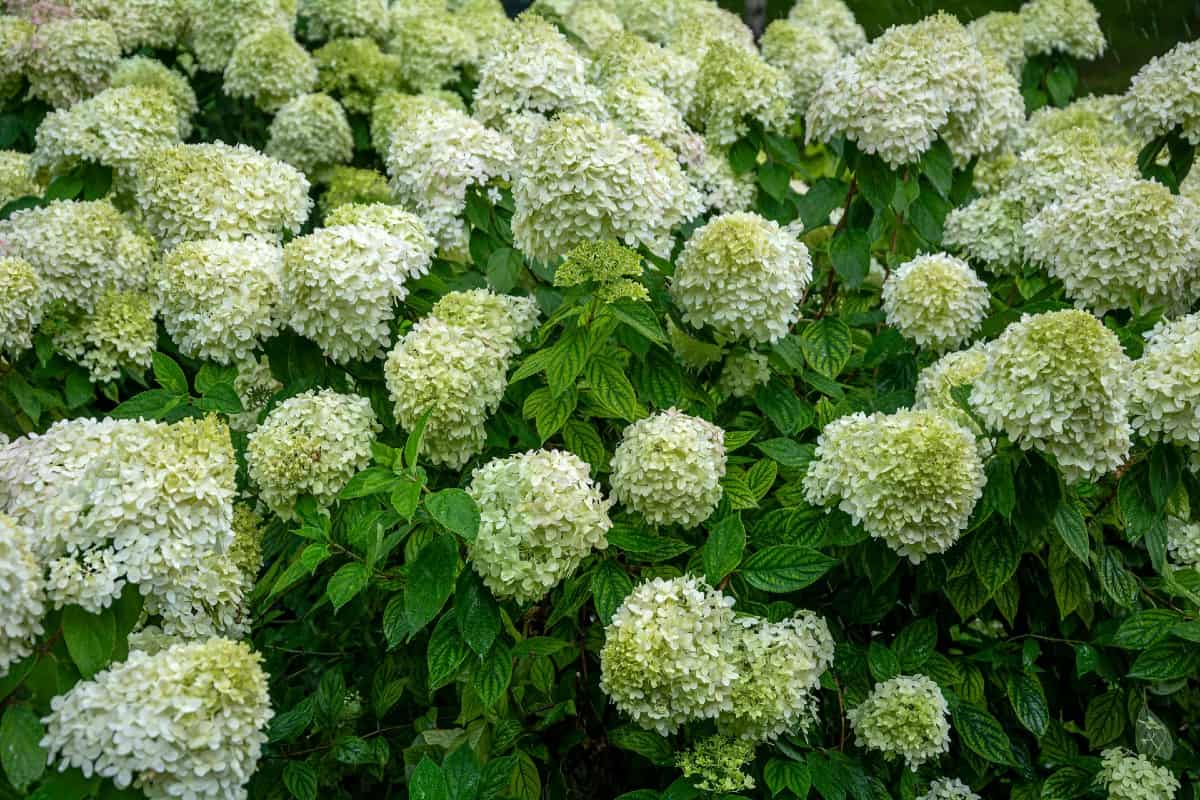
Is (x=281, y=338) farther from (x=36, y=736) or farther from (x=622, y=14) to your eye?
(x=622, y=14)

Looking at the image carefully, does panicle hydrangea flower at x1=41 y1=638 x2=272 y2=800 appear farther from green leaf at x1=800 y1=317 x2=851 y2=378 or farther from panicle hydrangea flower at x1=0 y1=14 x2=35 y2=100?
panicle hydrangea flower at x1=0 y1=14 x2=35 y2=100

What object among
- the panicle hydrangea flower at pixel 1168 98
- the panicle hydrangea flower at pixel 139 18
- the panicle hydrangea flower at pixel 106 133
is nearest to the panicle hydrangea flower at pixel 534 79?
the panicle hydrangea flower at pixel 106 133

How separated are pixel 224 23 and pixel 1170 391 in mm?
4085

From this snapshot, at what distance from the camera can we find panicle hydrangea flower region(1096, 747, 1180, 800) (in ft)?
7.90

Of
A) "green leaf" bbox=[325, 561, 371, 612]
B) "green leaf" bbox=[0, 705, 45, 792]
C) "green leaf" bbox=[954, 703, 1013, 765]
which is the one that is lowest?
"green leaf" bbox=[954, 703, 1013, 765]

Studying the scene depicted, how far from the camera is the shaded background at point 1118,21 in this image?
31.3 feet

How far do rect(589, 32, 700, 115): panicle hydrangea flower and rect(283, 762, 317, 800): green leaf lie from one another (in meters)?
2.25

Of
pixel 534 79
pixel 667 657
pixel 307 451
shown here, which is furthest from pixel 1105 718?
pixel 534 79

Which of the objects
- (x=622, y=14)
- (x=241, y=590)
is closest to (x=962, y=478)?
(x=241, y=590)

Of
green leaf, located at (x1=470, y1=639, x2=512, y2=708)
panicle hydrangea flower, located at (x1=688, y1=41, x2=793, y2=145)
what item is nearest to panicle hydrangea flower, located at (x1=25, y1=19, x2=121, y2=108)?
panicle hydrangea flower, located at (x1=688, y1=41, x2=793, y2=145)

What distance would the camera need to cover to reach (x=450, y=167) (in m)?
2.80

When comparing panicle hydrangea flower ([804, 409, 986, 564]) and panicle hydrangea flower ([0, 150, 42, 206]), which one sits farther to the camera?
panicle hydrangea flower ([0, 150, 42, 206])

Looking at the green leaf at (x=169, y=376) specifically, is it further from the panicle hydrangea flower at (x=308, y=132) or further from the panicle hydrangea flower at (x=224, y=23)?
the panicle hydrangea flower at (x=224, y=23)

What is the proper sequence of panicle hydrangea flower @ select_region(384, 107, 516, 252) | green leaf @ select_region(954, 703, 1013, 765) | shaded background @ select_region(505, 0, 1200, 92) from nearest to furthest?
green leaf @ select_region(954, 703, 1013, 765) < panicle hydrangea flower @ select_region(384, 107, 516, 252) < shaded background @ select_region(505, 0, 1200, 92)
